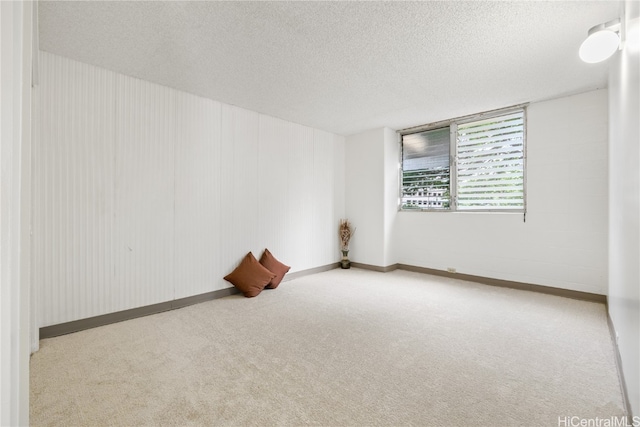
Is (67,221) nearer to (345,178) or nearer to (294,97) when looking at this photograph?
(294,97)

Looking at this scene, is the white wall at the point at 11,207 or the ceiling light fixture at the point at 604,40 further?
the ceiling light fixture at the point at 604,40

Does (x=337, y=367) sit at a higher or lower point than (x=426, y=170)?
lower

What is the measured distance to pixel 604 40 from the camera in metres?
2.03

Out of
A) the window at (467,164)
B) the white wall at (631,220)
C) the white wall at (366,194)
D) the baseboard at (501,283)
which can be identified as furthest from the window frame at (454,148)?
the white wall at (631,220)

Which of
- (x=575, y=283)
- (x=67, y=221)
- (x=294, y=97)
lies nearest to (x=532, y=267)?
(x=575, y=283)

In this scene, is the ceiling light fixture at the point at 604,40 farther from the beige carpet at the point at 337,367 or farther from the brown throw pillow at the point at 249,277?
the brown throw pillow at the point at 249,277

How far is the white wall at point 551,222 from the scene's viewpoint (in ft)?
12.1

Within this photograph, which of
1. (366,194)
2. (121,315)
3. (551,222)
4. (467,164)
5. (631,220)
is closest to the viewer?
(631,220)

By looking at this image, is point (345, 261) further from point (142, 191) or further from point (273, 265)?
point (142, 191)

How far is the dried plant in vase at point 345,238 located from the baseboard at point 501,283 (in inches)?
7.9

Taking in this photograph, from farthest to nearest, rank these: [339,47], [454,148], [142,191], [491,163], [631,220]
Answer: [454,148]
[491,163]
[142,191]
[339,47]
[631,220]

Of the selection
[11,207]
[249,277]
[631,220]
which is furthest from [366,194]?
[11,207]

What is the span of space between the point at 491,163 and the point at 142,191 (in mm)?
4878

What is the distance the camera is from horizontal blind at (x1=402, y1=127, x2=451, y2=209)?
17.0 ft
